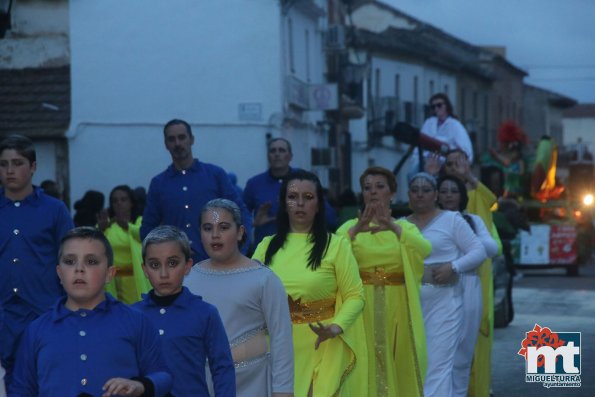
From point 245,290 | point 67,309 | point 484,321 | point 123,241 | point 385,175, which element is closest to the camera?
point 67,309

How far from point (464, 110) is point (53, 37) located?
1521 inches

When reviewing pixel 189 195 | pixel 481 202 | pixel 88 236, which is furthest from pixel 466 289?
pixel 88 236

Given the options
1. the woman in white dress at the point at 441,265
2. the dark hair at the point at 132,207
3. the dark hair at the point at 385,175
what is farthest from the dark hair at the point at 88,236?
the dark hair at the point at 132,207

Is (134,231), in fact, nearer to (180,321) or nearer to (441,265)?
(441,265)

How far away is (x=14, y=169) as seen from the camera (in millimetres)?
8742

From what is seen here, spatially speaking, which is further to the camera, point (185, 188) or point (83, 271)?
point (185, 188)

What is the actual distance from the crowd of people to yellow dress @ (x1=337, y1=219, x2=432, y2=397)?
11 mm

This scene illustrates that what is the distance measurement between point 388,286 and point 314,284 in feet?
6.10

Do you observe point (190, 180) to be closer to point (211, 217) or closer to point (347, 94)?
point (211, 217)

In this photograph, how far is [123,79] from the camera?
28438 millimetres

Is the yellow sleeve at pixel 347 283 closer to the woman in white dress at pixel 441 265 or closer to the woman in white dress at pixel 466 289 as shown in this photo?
the woman in white dress at pixel 441 265

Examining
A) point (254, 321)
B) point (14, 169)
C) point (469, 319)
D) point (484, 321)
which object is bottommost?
point (484, 321)

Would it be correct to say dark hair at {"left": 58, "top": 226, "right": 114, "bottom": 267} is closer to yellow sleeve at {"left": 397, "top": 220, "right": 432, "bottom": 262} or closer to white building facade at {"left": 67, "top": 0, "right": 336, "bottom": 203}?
yellow sleeve at {"left": 397, "top": 220, "right": 432, "bottom": 262}

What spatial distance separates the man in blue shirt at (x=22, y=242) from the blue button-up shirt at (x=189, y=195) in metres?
2.18
